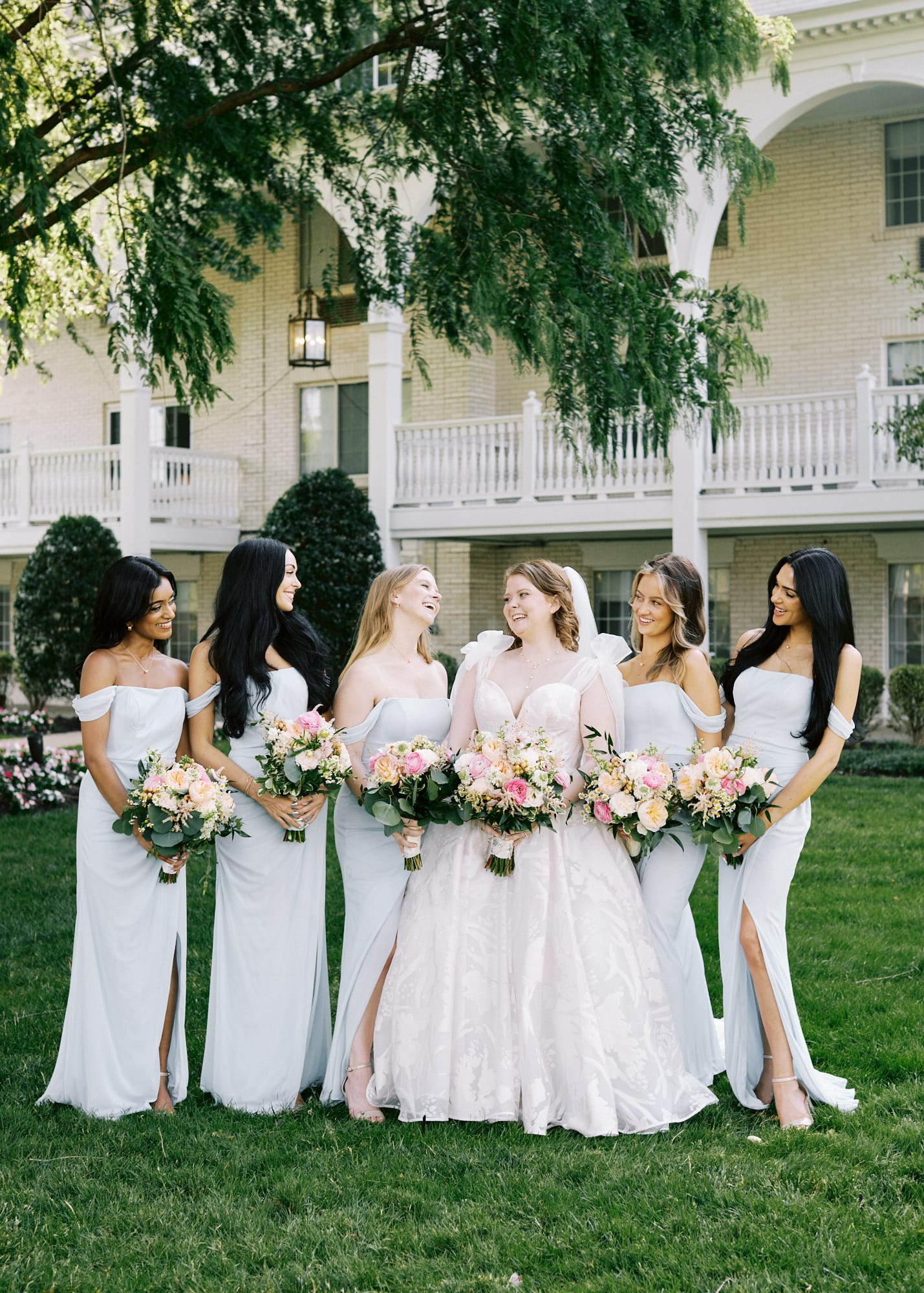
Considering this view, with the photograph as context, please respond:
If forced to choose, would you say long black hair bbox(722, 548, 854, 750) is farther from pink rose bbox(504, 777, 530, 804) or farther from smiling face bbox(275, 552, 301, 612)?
smiling face bbox(275, 552, 301, 612)

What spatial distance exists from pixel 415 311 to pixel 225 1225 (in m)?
5.46

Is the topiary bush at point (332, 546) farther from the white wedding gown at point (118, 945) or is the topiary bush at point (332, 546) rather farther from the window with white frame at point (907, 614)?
the white wedding gown at point (118, 945)

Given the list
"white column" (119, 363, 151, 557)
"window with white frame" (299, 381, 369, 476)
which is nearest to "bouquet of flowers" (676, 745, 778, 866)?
"white column" (119, 363, 151, 557)

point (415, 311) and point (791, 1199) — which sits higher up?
point (415, 311)

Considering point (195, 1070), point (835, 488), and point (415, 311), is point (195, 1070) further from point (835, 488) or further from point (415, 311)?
point (835, 488)

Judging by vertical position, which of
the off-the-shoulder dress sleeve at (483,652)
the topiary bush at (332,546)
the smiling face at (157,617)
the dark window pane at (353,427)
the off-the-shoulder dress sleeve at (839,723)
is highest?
the dark window pane at (353,427)

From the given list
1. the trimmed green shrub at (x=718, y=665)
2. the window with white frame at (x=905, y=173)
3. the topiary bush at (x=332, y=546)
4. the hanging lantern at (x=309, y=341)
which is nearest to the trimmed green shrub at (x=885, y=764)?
the trimmed green shrub at (x=718, y=665)

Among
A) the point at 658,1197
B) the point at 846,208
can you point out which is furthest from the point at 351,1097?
the point at 846,208

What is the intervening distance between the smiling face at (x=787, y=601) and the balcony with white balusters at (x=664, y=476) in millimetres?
8140

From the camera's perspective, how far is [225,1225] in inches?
156

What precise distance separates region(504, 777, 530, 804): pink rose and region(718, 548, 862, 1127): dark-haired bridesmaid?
861 millimetres

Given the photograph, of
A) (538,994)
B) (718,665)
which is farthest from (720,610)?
(538,994)

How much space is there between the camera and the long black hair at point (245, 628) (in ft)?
16.1

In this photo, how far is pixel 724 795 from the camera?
14.9 feet
